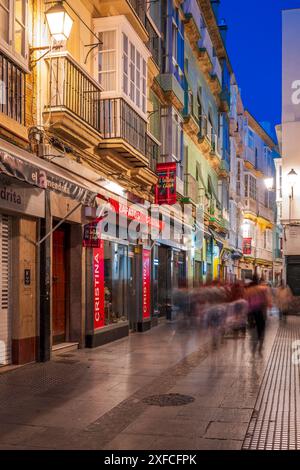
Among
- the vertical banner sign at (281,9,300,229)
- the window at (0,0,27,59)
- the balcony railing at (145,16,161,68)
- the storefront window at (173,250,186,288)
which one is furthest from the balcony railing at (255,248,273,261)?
the window at (0,0,27,59)

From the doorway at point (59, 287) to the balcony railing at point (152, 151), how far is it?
217 inches

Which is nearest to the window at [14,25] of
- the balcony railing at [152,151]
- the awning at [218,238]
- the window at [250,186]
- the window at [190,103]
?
the balcony railing at [152,151]

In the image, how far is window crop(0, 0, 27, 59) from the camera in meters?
10.1

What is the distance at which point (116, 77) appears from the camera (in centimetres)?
1455

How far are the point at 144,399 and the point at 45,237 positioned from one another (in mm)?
4232

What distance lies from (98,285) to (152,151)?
6584 mm

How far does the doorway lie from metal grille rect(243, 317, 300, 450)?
455 centimetres

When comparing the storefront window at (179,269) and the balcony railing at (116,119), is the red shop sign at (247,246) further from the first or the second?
the balcony railing at (116,119)

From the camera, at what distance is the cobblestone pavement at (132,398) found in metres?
6.04

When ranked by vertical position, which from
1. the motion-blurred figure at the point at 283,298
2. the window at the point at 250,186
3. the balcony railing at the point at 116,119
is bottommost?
the motion-blurred figure at the point at 283,298

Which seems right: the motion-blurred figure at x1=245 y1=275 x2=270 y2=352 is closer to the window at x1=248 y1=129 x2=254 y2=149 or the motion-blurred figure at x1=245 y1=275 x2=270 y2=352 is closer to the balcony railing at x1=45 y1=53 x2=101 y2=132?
the balcony railing at x1=45 y1=53 x2=101 y2=132

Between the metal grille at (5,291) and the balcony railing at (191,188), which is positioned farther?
the balcony railing at (191,188)

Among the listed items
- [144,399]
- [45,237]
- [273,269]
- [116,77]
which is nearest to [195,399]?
[144,399]

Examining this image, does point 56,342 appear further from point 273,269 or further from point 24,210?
point 273,269
